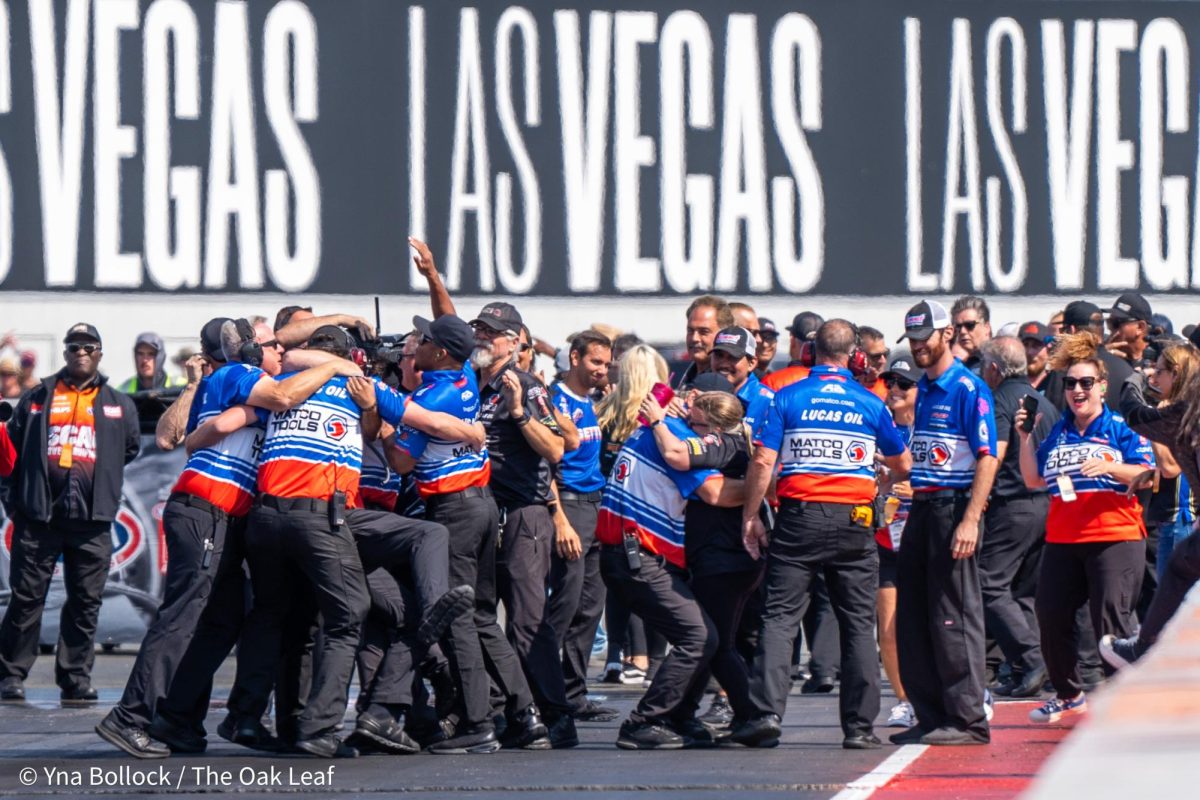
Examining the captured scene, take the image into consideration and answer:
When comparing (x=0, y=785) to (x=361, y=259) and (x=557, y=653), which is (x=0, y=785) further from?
(x=361, y=259)

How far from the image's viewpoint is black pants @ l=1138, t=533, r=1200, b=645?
801 cm

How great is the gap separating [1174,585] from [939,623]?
996mm

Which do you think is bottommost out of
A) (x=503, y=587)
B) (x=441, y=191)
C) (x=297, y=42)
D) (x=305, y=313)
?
(x=503, y=587)

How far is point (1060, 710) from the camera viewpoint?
369 inches

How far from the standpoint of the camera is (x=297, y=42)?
714 inches

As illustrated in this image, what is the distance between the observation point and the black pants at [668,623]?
8.64 meters

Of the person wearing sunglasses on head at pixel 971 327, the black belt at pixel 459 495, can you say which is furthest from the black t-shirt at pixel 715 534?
the person wearing sunglasses on head at pixel 971 327

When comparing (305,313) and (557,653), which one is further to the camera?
(305,313)

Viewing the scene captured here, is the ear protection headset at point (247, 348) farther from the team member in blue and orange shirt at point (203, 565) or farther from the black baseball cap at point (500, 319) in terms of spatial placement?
the black baseball cap at point (500, 319)

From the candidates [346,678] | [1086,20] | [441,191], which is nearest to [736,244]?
[441,191]

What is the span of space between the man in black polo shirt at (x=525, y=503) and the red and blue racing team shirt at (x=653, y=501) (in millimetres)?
389

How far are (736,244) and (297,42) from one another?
4461mm

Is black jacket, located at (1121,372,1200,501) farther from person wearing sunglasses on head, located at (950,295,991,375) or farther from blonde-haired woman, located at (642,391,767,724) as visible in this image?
person wearing sunglasses on head, located at (950,295,991,375)

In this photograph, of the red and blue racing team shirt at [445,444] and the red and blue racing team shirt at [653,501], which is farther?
the red and blue racing team shirt at [653,501]
